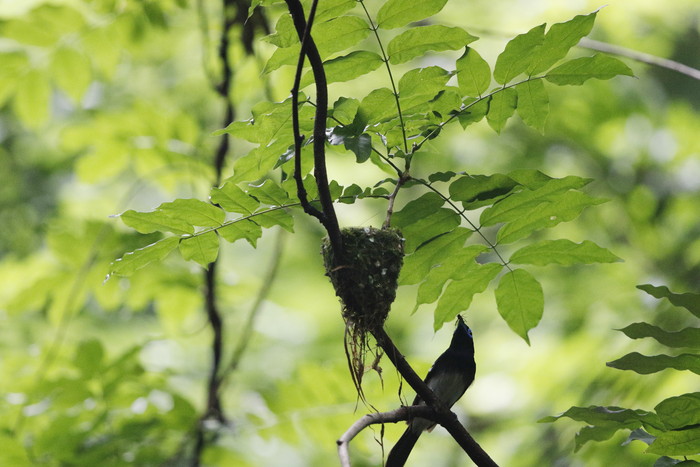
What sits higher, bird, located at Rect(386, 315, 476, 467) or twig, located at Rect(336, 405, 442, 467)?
bird, located at Rect(386, 315, 476, 467)

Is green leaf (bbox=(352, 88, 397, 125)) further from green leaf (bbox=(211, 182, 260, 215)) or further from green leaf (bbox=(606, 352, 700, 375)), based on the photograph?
green leaf (bbox=(606, 352, 700, 375))

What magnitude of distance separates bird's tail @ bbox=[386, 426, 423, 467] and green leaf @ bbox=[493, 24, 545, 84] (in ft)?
4.61

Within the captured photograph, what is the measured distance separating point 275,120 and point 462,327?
58.3 inches

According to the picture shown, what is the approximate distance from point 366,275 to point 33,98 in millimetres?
2839

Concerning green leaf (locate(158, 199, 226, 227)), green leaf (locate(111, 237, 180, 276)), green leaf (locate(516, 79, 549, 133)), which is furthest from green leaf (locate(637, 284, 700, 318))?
green leaf (locate(111, 237, 180, 276))

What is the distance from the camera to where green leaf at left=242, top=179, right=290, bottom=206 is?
198 centimetres

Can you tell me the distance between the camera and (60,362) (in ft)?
12.9

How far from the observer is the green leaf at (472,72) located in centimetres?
200

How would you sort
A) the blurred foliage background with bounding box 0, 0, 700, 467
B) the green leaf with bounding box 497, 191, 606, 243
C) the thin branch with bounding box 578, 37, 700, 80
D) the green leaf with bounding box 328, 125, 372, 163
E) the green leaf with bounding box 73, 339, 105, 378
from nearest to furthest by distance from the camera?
the green leaf with bounding box 328, 125, 372, 163
the green leaf with bounding box 497, 191, 606, 243
the thin branch with bounding box 578, 37, 700, 80
the green leaf with bounding box 73, 339, 105, 378
the blurred foliage background with bounding box 0, 0, 700, 467

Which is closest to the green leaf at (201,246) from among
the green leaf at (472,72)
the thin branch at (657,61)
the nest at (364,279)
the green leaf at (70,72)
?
the nest at (364,279)

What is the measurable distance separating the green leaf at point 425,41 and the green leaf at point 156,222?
742 mm

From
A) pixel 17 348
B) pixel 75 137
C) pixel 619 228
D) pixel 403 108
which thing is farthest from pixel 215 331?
pixel 619 228

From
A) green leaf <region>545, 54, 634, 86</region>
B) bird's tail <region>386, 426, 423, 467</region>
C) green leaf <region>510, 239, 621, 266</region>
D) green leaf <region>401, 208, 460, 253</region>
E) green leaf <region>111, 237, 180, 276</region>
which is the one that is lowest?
bird's tail <region>386, 426, 423, 467</region>

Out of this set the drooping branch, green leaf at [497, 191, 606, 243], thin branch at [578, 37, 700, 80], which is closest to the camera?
the drooping branch
